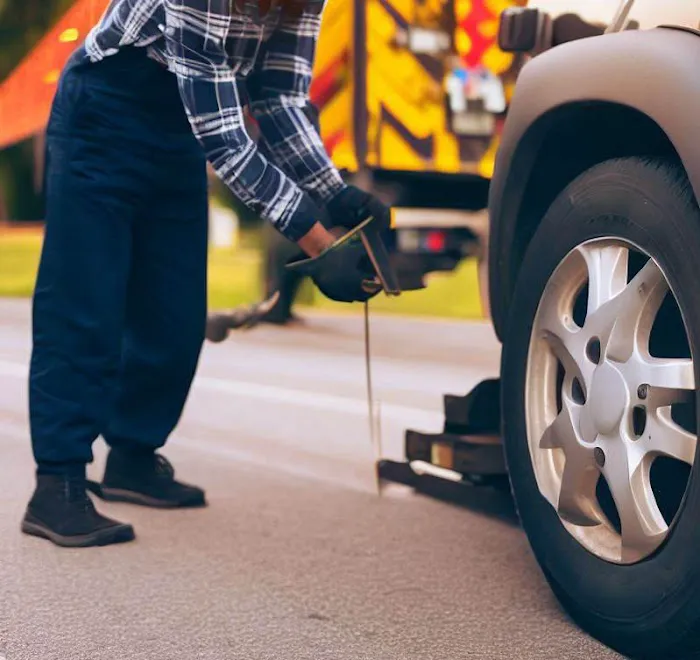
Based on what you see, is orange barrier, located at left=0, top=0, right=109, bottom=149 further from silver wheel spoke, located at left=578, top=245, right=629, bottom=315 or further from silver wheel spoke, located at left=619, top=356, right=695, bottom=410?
silver wheel spoke, located at left=619, top=356, right=695, bottom=410

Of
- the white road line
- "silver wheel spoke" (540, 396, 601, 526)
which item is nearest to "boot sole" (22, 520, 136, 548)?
"silver wheel spoke" (540, 396, 601, 526)

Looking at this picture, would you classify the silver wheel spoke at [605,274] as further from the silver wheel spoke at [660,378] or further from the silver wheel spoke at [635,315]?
the silver wheel spoke at [660,378]

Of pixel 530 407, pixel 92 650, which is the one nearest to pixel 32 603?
pixel 92 650

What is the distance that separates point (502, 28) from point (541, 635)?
4.61ft

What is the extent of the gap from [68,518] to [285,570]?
0.64 meters

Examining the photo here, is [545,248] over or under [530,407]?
over

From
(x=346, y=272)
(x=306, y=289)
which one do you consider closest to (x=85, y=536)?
(x=346, y=272)

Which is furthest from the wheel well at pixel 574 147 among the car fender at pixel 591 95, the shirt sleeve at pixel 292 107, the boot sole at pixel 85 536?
the boot sole at pixel 85 536

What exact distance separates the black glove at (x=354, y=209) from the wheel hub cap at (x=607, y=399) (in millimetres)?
921

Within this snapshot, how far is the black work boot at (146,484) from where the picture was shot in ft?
12.7

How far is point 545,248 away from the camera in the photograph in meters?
2.84

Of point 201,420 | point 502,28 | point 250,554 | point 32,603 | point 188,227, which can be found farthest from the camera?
point 201,420

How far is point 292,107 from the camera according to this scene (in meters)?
3.55

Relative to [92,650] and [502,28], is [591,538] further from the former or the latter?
[502,28]
